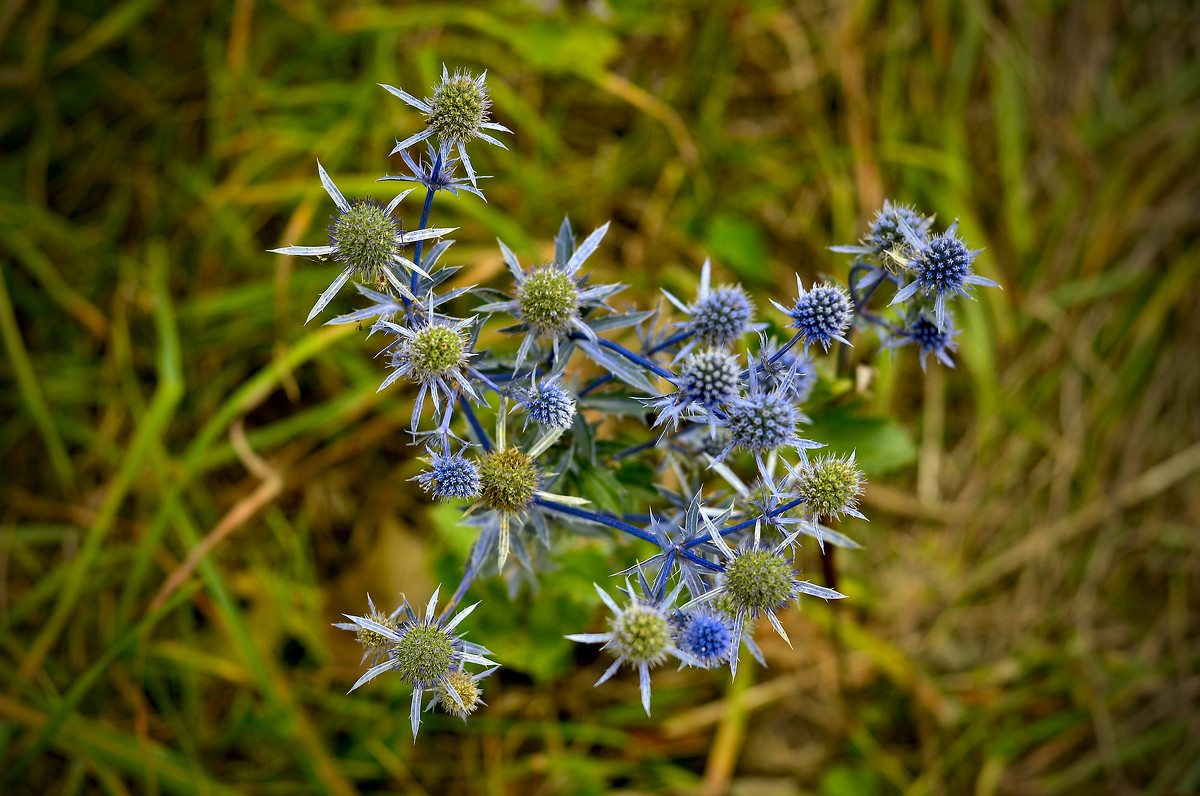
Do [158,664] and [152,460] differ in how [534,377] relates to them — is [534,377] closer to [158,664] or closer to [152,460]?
[152,460]

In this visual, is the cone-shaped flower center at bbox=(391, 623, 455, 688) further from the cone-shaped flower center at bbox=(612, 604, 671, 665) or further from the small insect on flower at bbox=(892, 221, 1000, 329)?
the small insect on flower at bbox=(892, 221, 1000, 329)

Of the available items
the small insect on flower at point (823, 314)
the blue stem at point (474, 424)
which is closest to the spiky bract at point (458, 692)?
the blue stem at point (474, 424)

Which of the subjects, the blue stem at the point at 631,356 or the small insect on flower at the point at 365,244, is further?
the blue stem at the point at 631,356

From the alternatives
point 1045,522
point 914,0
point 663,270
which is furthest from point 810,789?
point 914,0

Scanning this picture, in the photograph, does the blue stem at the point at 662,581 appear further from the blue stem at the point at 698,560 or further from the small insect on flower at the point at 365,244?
the small insect on flower at the point at 365,244

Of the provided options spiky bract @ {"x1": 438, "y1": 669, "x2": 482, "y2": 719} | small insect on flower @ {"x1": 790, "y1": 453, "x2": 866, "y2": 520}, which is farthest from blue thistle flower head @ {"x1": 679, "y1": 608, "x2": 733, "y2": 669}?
spiky bract @ {"x1": 438, "y1": 669, "x2": 482, "y2": 719}

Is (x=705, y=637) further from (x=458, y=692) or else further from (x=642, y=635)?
(x=458, y=692)
